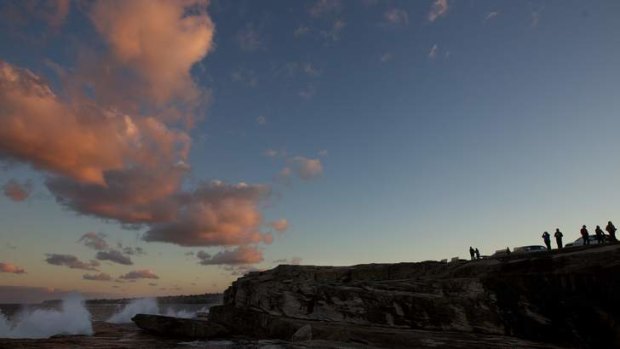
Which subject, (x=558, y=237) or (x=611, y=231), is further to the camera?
(x=558, y=237)

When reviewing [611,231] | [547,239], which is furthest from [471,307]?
[547,239]

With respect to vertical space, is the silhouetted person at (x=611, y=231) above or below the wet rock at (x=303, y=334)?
above

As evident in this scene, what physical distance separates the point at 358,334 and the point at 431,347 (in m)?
5.39

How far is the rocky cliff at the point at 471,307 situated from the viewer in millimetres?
23891

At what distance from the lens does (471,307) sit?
27797mm

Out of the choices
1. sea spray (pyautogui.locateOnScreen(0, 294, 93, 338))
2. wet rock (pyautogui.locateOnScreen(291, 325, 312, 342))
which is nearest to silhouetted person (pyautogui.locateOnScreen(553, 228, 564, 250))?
wet rock (pyautogui.locateOnScreen(291, 325, 312, 342))

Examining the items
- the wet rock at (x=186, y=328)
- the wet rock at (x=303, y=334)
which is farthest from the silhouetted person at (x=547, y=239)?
the wet rock at (x=186, y=328)

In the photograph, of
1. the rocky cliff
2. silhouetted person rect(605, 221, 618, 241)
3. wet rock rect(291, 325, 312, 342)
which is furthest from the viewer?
silhouetted person rect(605, 221, 618, 241)

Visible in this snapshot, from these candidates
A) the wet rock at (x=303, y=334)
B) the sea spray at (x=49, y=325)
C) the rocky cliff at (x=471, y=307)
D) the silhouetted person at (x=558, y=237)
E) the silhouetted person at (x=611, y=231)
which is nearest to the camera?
the rocky cliff at (x=471, y=307)

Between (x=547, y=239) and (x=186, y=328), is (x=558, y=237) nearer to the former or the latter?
(x=547, y=239)

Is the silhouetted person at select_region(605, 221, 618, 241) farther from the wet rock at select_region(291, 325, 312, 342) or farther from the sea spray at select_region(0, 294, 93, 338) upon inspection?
the sea spray at select_region(0, 294, 93, 338)

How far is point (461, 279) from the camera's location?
30188 mm

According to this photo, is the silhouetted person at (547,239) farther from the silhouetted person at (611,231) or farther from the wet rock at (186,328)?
the wet rock at (186,328)

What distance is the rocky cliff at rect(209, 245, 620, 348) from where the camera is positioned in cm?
2389
